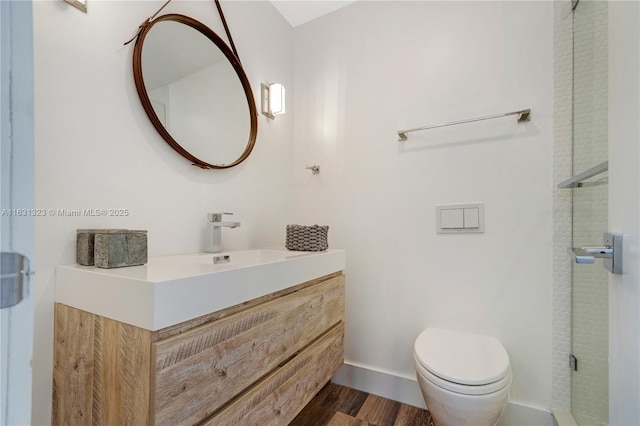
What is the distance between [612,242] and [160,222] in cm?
141

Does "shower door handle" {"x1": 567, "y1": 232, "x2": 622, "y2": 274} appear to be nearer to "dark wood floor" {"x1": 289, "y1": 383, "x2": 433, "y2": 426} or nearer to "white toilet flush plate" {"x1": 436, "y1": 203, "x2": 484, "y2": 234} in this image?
"white toilet flush plate" {"x1": 436, "y1": 203, "x2": 484, "y2": 234}

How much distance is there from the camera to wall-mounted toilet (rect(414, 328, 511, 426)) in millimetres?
993

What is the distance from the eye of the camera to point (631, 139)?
59cm

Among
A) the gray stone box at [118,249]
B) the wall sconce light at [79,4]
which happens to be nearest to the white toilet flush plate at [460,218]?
the gray stone box at [118,249]

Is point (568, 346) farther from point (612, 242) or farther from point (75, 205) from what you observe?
point (75, 205)

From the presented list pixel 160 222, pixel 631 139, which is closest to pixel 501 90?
pixel 631 139

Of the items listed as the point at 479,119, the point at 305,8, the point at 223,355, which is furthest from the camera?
the point at 305,8

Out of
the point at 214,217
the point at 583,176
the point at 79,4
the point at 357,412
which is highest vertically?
the point at 79,4

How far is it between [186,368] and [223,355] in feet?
0.36

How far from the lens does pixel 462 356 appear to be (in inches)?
45.8

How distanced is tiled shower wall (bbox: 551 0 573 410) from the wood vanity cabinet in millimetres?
1160

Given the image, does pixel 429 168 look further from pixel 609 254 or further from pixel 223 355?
pixel 223 355

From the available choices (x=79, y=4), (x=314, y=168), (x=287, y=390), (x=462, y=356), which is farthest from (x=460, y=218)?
(x=79, y=4)

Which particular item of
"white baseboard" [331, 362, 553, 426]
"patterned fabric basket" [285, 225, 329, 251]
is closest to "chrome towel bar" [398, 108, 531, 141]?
"patterned fabric basket" [285, 225, 329, 251]
